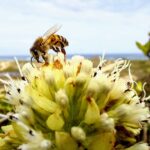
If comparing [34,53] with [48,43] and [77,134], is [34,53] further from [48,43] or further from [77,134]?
[77,134]

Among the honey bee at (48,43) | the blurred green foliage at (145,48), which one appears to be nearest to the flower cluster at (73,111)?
the honey bee at (48,43)

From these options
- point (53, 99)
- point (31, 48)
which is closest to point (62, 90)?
point (53, 99)

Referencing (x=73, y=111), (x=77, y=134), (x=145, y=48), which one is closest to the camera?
(x=77, y=134)

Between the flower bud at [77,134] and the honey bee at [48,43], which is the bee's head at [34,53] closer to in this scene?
the honey bee at [48,43]

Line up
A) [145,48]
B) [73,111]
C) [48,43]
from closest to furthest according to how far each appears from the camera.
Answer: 1. [73,111]
2. [48,43]
3. [145,48]

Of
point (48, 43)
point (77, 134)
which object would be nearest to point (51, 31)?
point (48, 43)

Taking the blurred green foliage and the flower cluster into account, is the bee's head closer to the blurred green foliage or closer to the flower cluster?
the flower cluster
